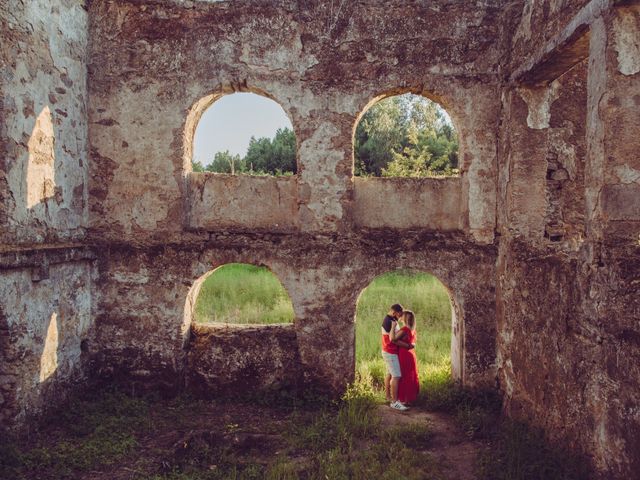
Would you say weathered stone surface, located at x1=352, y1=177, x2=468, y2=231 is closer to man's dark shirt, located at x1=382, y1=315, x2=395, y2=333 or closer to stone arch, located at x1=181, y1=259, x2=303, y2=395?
man's dark shirt, located at x1=382, y1=315, x2=395, y2=333

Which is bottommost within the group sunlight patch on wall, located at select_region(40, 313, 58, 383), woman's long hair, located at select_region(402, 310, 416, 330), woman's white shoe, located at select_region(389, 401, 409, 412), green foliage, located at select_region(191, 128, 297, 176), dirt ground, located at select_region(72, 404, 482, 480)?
dirt ground, located at select_region(72, 404, 482, 480)

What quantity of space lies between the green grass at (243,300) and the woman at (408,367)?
392 cm

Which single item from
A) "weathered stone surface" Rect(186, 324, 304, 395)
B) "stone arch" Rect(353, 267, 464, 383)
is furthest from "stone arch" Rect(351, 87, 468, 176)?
"weathered stone surface" Rect(186, 324, 304, 395)

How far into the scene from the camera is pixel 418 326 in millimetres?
10234

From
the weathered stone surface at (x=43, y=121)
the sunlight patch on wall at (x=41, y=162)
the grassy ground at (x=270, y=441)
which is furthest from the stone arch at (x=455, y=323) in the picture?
the sunlight patch on wall at (x=41, y=162)

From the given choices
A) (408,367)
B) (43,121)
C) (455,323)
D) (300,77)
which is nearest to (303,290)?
(408,367)

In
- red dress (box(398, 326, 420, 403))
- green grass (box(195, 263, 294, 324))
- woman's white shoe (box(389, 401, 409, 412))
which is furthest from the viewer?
green grass (box(195, 263, 294, 324))

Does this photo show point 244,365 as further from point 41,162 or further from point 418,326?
point 418,326

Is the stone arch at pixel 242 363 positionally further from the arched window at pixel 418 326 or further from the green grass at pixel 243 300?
the green grass at pixel 243 300

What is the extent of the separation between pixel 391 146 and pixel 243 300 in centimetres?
1011

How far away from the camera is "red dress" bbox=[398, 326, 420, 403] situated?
6.57 metres

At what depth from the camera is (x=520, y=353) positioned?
5.68 m

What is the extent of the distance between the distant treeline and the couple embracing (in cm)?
1056

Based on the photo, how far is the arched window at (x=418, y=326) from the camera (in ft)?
24.6
